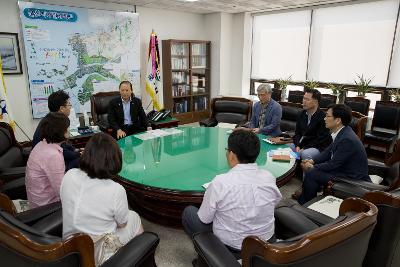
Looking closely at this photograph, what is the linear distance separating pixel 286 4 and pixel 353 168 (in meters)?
4.23

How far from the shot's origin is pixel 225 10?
6.40 meters

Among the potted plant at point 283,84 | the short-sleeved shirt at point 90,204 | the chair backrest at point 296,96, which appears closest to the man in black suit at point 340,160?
the short-sleeved shirt at point 90,204

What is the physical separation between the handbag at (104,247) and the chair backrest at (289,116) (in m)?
3.39

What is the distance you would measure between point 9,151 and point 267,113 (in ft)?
10.0

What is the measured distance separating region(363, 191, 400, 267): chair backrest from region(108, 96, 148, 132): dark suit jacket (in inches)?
125

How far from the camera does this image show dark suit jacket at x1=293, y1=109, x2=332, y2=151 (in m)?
3.40

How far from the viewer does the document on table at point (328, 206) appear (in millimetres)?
2082

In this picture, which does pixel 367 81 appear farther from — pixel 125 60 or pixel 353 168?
pixel 125 60

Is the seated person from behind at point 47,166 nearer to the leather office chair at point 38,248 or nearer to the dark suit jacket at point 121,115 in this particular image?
the leather office chair at point 38,248

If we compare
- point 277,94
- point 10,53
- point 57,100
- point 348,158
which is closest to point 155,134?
point 57,100

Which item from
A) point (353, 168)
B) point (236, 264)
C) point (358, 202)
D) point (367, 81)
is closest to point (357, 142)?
point (353, 168)

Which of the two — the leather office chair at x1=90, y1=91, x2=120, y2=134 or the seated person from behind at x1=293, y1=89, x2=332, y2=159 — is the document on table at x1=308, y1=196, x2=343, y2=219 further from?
the leather office chair at x1=90, y1=91, x2=120, y2=134

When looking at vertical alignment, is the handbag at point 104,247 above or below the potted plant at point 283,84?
below

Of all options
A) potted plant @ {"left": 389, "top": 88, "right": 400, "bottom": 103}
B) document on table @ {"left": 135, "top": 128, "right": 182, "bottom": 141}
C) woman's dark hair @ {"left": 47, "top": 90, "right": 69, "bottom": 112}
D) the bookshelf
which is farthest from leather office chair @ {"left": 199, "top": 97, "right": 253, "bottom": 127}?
potted plant @ {"left": 389, "top": 88, "right": 400, "bottom": 103}
